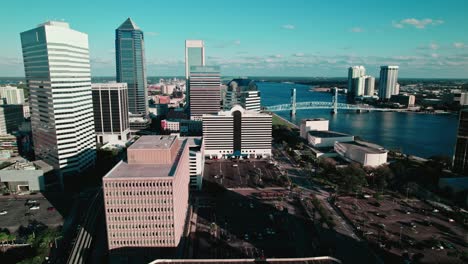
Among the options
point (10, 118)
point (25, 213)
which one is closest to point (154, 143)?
point (25, 213)

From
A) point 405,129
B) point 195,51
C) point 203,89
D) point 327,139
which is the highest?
point 195,51

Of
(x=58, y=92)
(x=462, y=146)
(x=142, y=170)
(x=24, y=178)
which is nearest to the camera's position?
(x=142, y=170)

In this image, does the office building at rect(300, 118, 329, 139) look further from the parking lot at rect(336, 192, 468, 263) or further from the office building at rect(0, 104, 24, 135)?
the office building at rect(0, 104, 24, 135)

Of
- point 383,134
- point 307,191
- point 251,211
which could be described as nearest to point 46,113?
point 251,211

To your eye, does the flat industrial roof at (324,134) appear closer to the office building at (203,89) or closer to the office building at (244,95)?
the office building at (244,95)

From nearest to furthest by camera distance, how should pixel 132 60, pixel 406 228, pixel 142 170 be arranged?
1. pixel 142 170
2. pixel 406 228
3. pixel 132 60

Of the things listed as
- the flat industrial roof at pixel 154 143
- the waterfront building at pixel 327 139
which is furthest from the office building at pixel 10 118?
the waterfront building at pixel 327 139

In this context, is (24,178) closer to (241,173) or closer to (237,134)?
(241,173)
